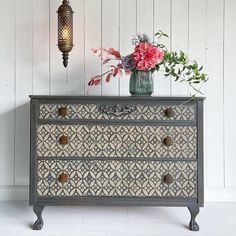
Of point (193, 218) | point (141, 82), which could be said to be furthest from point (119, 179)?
point (141, 82)

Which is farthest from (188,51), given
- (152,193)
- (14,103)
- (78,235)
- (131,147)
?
(78,235)

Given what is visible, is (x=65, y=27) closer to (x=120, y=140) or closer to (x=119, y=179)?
(x=120, y=140)

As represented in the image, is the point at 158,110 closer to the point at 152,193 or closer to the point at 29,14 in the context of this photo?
the point at 152,193

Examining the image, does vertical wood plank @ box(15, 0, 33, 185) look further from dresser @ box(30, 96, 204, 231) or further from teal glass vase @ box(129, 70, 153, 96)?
teal glass vase @ box(129, 70, 153, 96)

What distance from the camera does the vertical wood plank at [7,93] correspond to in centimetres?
249

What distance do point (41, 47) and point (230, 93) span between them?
1.44 m

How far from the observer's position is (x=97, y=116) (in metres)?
2.00

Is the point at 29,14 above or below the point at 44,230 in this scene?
above

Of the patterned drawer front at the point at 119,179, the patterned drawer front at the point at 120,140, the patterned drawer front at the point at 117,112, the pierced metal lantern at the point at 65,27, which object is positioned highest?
the pierced metal lantern at the point at 65,27

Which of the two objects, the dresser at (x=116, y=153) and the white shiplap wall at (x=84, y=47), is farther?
the white shiplap wall at (x=84, y=47)

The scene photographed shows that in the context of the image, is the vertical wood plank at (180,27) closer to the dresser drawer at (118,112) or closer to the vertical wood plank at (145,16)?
the vertical wood plank at (145,16)

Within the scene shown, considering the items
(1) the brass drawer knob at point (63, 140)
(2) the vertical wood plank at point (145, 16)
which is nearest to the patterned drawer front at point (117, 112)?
(1) the brass drawer knob at point (63, 140)

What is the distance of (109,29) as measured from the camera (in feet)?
8.21

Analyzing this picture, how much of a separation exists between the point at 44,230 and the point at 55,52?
4.12ft
